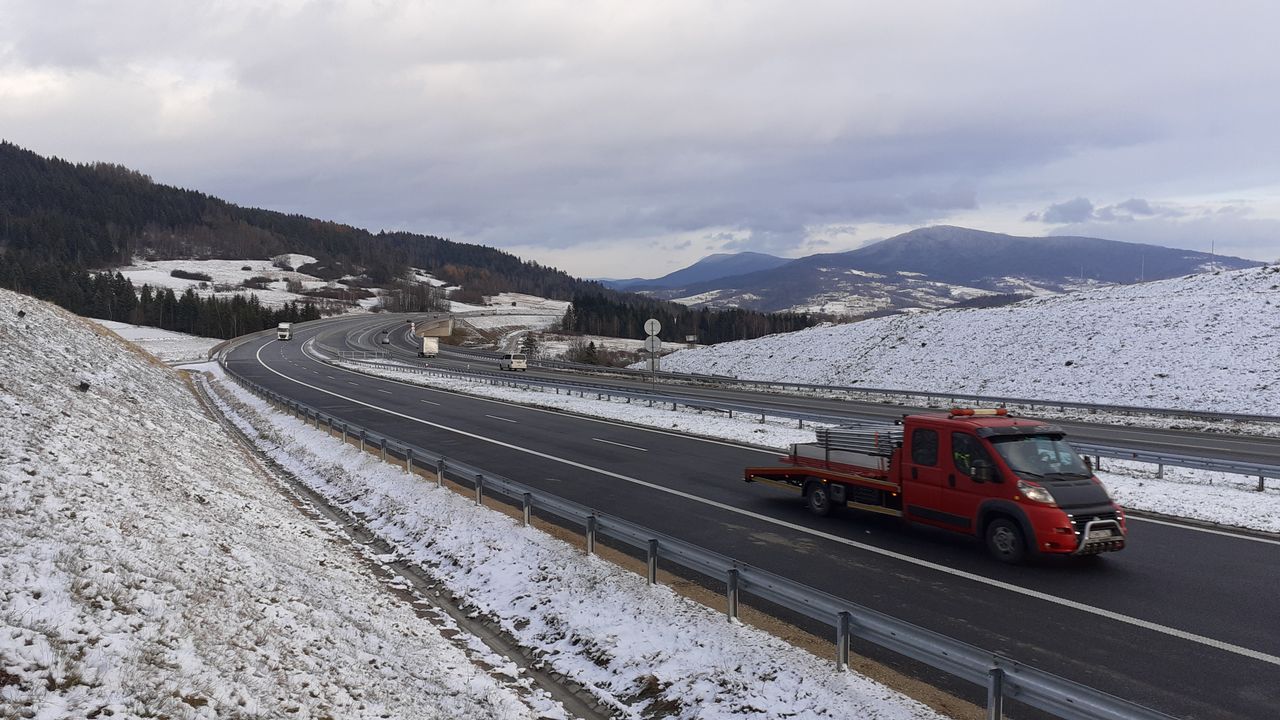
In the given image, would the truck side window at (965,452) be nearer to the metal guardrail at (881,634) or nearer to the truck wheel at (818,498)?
the truck wheel at (818,498)

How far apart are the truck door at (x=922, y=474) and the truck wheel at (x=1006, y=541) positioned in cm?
90

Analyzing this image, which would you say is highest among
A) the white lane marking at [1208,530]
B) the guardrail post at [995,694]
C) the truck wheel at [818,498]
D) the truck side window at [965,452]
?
the truck side window at [965,452]

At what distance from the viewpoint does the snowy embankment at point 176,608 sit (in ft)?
19.5

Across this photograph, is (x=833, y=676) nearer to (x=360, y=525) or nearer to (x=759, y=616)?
(x=759, y=616)

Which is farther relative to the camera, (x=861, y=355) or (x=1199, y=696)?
(x=861, y=355)

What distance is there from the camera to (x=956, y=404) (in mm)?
35125

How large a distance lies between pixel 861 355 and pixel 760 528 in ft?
140

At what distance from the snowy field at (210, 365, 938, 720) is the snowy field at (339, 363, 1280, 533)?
10.1 m

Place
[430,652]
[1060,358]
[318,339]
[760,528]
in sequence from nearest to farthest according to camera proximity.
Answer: [430,652]
[760,528]
[1060,358]
[318,339]

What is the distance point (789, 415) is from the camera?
2617 cm

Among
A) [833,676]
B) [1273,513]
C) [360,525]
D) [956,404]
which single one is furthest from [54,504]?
[956,404]

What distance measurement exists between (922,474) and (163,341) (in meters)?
117

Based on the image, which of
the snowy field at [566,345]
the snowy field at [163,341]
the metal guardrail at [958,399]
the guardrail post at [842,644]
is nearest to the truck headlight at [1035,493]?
the guardrail post at [842,644]

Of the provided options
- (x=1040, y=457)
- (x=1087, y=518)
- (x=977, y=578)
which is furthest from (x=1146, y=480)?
(x=977, y=578)
